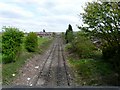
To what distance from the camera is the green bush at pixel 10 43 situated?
17438mm

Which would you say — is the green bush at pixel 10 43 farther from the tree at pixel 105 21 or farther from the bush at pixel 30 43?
the bush at pixel 30 43

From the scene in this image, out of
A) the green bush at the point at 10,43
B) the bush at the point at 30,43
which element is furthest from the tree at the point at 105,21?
the bush at the point at 30,43

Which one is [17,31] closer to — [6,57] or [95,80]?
[6,57]

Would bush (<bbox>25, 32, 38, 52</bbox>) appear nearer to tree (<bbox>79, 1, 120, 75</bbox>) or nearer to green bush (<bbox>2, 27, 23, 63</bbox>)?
green bush (<bbox>2, 27, 23, 63</bbox>)

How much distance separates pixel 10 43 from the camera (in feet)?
58.3

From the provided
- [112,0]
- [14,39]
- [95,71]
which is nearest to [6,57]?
[14,39]

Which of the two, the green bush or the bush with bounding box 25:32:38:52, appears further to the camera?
the bush with bounding box 25:32:38:52

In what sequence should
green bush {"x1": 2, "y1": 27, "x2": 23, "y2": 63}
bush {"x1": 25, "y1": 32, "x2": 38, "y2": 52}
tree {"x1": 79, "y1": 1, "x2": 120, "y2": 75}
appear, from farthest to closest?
1. bush {"x1": 25, "y1": 32, "x2": 38, "y2": 52}
2. green bush {"x1": 2, "y1": 27, "x2": 23, "y2": 63}
3. tree {"x1": 79, "y1": 1, "x2": 120, "y2": 75}

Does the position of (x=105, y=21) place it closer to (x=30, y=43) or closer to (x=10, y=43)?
(x=10, y=43)

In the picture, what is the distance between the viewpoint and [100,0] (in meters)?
13.7

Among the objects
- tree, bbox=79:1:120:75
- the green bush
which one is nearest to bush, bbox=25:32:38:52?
the green bush

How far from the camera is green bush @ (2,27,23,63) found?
1744cm

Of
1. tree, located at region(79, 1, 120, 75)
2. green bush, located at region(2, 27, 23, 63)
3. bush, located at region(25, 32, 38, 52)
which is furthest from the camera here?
bush, located at region(25, 32, 38, 52)

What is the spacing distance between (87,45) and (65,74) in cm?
971
